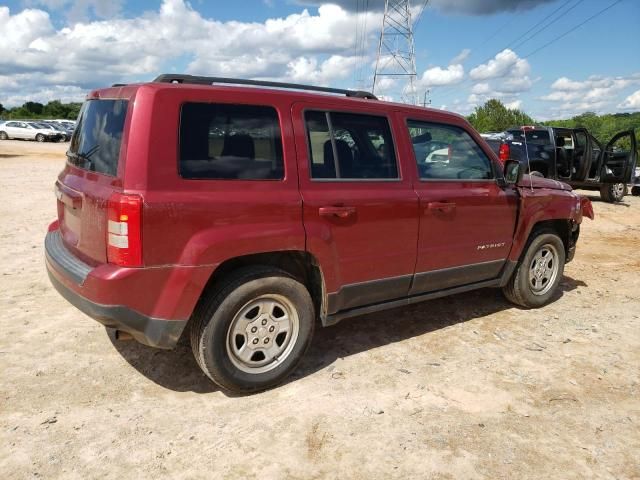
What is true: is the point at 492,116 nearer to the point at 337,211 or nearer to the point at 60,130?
the point at 60,130

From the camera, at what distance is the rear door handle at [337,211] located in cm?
338

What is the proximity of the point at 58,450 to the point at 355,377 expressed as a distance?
72.8 inches

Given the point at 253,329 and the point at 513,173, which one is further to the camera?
the point at 513,173

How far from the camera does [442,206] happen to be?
4027 mm

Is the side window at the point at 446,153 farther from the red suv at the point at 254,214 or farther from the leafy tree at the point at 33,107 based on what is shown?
the leafy tree at the point at 33,107

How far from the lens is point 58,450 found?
9.00 feet

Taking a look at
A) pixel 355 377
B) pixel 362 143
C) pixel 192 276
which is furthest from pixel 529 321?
pixel 192 276

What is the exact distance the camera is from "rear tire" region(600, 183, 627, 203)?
42.3 ft

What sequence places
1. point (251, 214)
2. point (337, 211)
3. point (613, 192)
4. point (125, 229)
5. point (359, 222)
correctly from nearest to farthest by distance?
point (125, 229) → point (251, 214) → point (337, 211) → point (359, 222) → point (613, 192)

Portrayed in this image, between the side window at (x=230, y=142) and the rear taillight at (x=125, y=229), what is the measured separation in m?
0.34

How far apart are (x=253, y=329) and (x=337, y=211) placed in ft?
3.07

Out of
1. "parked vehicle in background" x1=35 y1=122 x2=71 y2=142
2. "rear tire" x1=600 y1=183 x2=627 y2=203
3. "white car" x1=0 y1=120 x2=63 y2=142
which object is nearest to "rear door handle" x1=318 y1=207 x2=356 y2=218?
"rear tire" x1=600 y1=183 x2=627 y2=203

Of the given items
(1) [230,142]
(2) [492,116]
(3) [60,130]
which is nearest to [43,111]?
(3) [60,130]

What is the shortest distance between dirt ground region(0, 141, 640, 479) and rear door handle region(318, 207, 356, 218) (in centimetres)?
113
